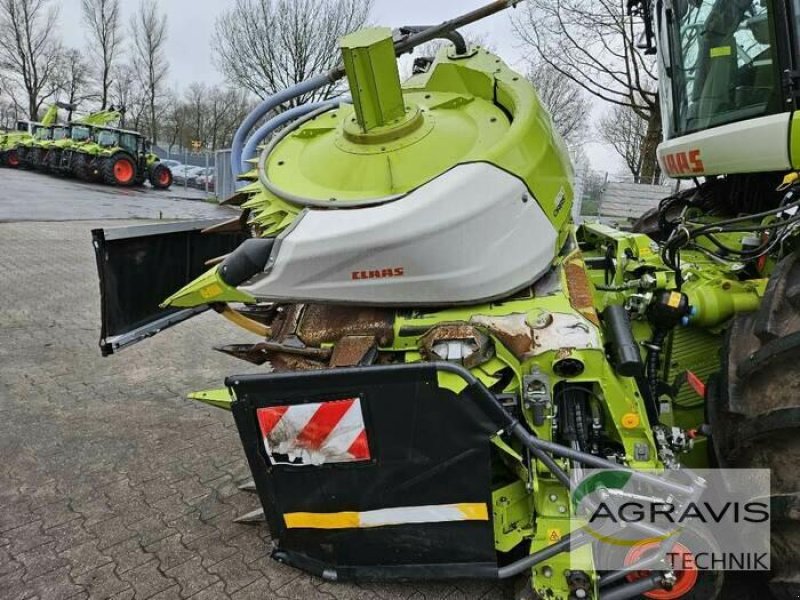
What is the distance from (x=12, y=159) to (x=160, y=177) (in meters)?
7.08

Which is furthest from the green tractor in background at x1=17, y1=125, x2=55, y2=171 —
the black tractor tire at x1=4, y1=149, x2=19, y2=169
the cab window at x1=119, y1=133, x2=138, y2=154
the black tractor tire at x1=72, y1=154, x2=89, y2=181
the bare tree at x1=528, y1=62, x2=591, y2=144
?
the bare tree at x1=528, y1=62, x2=591, y2=144

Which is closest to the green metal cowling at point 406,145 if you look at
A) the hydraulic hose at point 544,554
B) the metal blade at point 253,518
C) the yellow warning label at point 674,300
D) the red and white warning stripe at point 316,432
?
the yellow warning label at point 674,300

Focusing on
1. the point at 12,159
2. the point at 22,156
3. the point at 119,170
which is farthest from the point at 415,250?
the point at 12,159

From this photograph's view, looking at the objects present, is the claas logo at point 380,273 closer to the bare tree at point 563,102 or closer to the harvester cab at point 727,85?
the harvester cab at point 727,85

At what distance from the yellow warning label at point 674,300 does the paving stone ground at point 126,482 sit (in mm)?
1323

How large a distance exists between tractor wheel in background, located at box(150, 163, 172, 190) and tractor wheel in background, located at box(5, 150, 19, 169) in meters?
6.55

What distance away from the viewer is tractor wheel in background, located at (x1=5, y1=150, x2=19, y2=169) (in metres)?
24.7

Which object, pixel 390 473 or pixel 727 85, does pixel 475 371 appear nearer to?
pixel 390 473

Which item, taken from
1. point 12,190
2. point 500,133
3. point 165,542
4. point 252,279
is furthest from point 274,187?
point 12,190

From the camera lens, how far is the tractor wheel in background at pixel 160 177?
75.4ft

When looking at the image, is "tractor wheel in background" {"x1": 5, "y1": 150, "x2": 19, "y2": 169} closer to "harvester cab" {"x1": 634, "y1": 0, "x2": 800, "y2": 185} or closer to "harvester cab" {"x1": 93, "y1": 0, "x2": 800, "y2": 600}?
"harvester cab" {"x1": 93, "y1": 0, "x2": 800, "y2": 600}

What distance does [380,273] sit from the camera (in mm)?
2174

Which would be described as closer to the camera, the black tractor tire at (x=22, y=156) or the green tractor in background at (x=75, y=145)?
the green tractor in background at (x=75, y=145)

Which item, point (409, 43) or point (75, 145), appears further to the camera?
point (75, 145)
